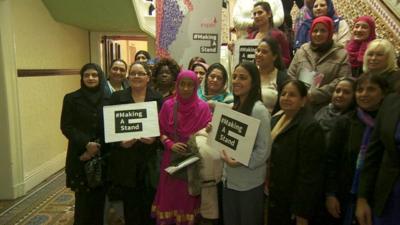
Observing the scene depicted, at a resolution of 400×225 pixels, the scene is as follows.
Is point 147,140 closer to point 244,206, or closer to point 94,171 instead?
point 94,171

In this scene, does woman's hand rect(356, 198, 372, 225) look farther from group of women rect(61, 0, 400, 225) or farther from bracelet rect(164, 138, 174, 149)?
bracelet rect(164, 138, 174, 149)

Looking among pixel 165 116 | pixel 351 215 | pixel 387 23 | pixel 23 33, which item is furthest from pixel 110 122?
pixel 387 23

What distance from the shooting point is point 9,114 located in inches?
150

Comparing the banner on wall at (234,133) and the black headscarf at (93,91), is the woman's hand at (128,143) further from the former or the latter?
the banner on wall at (234,133)

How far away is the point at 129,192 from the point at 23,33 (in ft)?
8.78

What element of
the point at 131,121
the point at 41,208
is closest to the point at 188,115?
the point at 131,121

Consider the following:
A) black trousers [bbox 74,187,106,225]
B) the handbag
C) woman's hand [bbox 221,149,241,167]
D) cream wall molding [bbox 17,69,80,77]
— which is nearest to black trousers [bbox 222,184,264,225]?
woman's hand [bbox 221,149,241,167]

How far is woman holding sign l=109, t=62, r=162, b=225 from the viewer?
2535 millimetres

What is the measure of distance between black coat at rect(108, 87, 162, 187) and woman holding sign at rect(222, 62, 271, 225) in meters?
0.71

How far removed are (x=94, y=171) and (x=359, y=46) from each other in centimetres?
234

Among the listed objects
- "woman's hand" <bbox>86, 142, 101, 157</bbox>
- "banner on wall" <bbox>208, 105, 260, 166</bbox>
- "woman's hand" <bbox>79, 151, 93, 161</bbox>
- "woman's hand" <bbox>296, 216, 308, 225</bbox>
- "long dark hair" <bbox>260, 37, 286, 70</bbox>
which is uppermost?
"long dark hair" <bbox>260, 37, 286, 70</bbox>

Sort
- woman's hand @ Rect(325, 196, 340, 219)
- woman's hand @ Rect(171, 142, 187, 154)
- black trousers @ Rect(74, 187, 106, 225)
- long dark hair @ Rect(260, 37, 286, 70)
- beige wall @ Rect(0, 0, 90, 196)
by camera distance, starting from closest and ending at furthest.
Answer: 1. woman's hand @ Rect(325, 196, 340, 219)
2. woman's hand @ Rect(171, 142, 187, 154)
3. long dark hair @ Rect(260, 37, 286, 70)
4. black trousers @ Rect(74, 187, 106, 225)
5. beige wall @ Rect(0, 0, 90, 196)

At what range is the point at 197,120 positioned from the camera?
244cm

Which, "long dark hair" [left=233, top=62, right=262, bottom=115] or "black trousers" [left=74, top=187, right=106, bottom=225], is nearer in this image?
"long dark hair" [left=233, top=62, right=262, bottom=115]
